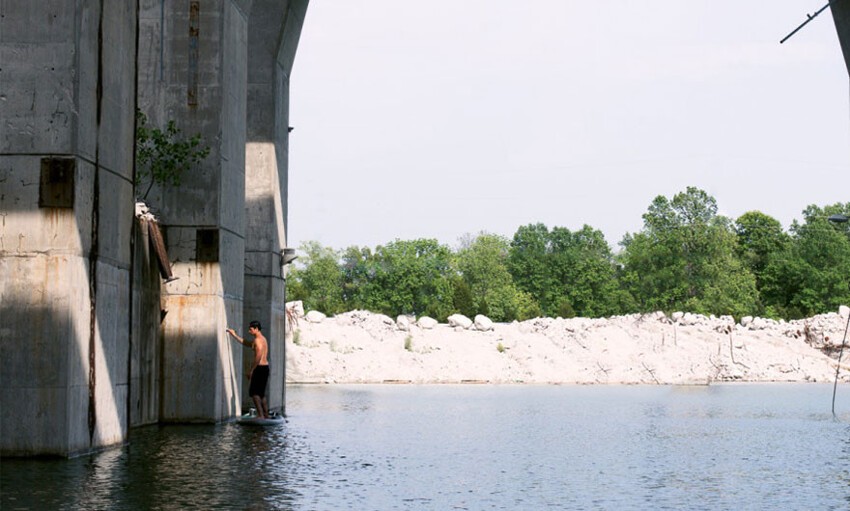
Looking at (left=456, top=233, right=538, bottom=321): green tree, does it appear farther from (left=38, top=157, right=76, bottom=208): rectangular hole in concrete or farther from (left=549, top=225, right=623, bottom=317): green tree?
(left=38, top=157, right=76, bottom=208): rectangular hole in concrete

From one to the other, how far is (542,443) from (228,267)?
7.61 metres

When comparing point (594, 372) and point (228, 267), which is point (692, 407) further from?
point (594, 372)

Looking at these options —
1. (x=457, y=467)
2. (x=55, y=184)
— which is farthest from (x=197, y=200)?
(x=457, y=467)

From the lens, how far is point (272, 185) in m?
30.7

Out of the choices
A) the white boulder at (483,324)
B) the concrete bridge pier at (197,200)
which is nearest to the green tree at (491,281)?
the white boulder at (483,324)

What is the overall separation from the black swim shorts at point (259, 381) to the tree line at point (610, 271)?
75.5 meters

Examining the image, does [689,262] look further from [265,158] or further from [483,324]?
[265,158]

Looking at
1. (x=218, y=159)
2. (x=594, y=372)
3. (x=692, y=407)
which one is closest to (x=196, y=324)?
(x=218, y=159)

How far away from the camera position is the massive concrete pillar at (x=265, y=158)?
3027 cm

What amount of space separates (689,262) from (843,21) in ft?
240

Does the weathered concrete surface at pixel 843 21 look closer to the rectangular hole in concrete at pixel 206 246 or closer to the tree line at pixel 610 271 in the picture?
the rectangular hole in concrete at pixel 206 246

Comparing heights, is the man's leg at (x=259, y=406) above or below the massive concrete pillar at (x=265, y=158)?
below

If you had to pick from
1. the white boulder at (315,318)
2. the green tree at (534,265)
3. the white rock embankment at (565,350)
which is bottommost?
the white rock embankment at (565,350)

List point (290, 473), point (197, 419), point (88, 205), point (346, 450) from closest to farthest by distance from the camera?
point (290, 473), point (88, 205), point (346, 450), point (197, 419)
